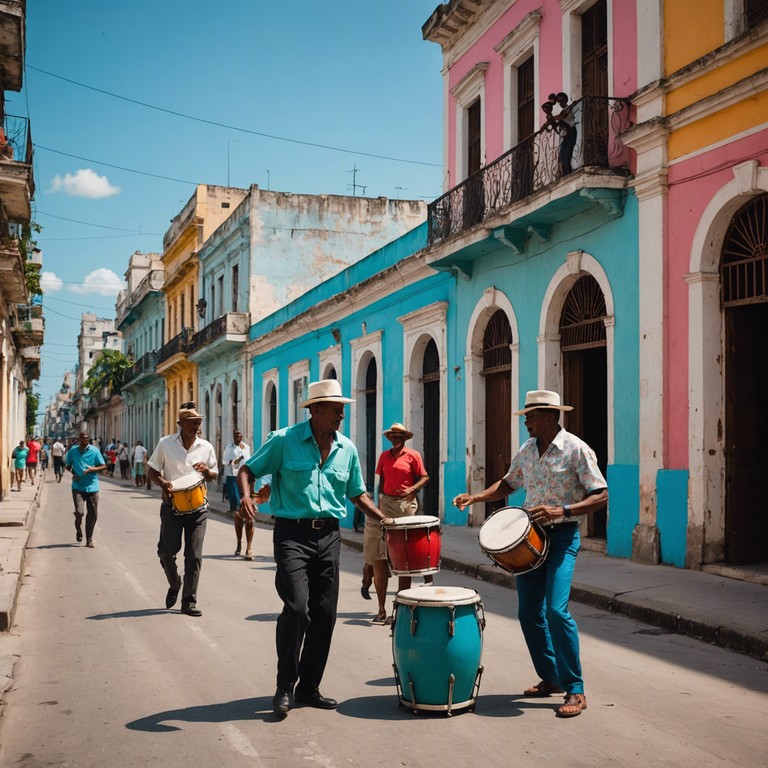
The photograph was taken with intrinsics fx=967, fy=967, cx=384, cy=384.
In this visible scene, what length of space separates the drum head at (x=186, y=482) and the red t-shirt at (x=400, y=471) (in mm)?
1559

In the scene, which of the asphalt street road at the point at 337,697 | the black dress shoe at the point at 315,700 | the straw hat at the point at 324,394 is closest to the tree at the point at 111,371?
the asphalt street road at the point at 337,697

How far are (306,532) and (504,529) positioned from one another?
3.50 feet

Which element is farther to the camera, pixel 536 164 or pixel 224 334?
pixel 224 334

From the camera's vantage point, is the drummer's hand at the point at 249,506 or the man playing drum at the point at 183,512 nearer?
the drummer's hand at the point at 249,506

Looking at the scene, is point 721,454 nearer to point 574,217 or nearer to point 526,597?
point 574,217

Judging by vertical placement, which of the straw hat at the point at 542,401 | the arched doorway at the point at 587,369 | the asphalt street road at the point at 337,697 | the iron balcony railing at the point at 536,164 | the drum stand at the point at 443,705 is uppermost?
the iron balcony railing at the point at 536,164

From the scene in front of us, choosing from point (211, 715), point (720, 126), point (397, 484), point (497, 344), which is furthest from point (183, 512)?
point (497, 344)

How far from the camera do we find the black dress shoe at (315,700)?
16.8 ft

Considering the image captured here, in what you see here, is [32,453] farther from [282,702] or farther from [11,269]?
[282,702]

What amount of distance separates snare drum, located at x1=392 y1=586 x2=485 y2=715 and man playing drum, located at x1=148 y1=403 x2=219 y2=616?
3.65 metres

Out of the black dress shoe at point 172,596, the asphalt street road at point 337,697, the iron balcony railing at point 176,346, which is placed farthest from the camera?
the iron balcony railing at point 176,346

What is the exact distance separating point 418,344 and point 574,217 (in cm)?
597

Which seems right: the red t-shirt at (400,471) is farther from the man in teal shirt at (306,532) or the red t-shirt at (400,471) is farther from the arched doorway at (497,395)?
the arched doorway at (497,395)

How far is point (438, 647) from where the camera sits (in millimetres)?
4789
